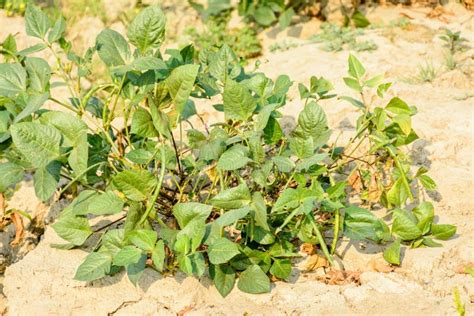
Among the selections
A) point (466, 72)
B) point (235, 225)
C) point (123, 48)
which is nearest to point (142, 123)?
point (123, 48)

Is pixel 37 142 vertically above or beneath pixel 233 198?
above

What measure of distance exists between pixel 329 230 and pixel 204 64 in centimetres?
78

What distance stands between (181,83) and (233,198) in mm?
425

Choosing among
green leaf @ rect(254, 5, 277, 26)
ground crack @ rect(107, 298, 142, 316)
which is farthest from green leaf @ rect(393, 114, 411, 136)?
green leaf @ rect(254, 5, 277, 26)

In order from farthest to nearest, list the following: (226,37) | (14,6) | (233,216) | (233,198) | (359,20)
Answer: (14,6), (226,37), (359,20), (233,198), (233,216)

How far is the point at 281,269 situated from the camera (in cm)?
235

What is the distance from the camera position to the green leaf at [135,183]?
2248 mm

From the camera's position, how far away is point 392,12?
14.8ft

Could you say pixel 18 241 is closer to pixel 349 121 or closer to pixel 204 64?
pixel 204 64

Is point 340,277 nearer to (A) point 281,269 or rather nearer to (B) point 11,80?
(A) point 281,269

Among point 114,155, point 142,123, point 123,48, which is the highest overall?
point 123,48

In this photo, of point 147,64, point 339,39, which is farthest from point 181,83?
point 339,39

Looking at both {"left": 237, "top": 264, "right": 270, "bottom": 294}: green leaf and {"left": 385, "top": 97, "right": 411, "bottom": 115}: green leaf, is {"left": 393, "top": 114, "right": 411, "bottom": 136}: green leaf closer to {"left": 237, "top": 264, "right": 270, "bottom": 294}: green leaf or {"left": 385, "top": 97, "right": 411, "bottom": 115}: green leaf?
{"left": 385, "top": 97, "right": 411, "bottom": 115}: green leaf

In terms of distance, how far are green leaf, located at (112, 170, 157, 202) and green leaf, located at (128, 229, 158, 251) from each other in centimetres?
14
